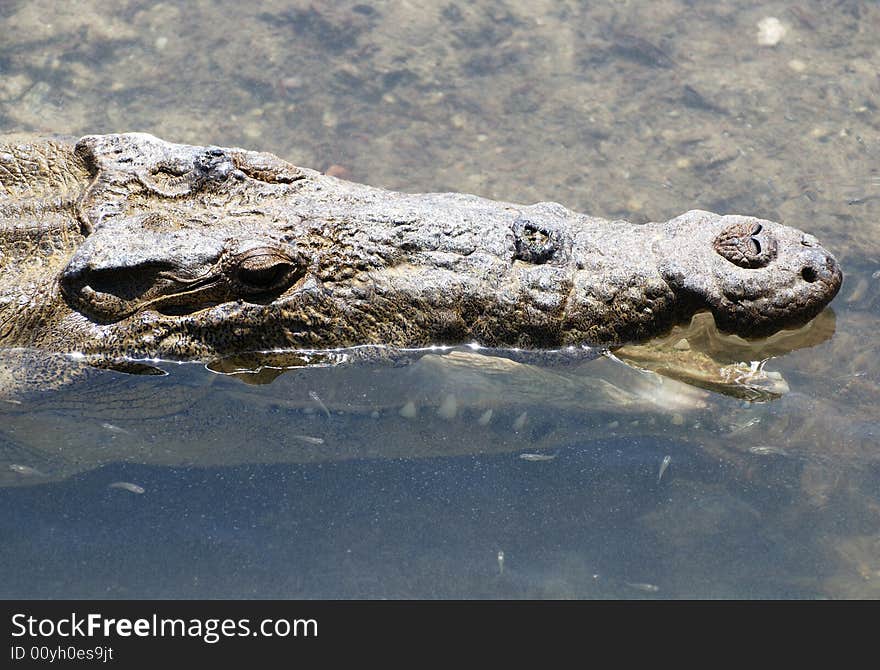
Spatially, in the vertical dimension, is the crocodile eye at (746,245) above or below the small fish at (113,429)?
above

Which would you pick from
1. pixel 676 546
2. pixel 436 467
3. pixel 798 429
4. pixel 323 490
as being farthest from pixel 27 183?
pixel 798 429

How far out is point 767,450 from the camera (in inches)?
169

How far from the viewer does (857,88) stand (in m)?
6.73

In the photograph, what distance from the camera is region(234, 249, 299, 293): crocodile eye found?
13.0 ft

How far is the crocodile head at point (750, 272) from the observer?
4.11 meters

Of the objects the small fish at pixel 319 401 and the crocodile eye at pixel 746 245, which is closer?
the crocodile eye at pixel 746 245

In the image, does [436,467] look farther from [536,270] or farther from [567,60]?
[567,60]

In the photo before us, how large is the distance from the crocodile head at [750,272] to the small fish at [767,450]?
1.75 feet

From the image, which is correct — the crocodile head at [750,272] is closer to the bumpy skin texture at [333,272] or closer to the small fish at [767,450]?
the bumpy skin texture at [333,272]

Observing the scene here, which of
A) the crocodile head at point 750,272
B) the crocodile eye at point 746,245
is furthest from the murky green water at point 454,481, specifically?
the crocodile eye at point 746,245

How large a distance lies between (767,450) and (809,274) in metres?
0.83

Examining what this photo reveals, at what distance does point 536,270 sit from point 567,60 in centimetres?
360

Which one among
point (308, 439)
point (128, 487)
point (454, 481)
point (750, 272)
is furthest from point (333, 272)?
point (750, 272)

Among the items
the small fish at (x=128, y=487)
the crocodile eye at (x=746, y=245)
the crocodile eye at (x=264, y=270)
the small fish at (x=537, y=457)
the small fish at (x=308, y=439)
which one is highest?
the crocodile eye at (x=746, y=245)
